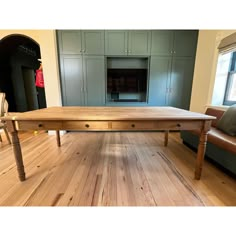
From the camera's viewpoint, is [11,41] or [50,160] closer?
[50,160]

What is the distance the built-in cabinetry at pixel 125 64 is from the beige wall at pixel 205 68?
0.43 feet

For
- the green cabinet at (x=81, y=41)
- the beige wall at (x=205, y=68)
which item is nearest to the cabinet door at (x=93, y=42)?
the green cabinet at (x=81, y=41)

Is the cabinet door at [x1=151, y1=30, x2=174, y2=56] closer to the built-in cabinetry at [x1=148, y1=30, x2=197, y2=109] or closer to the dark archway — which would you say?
the built-in cabinetry at [x1=148, y1=30, x2=197, y2=109]

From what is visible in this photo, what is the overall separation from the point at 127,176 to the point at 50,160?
1199 mm

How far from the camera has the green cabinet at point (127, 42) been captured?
2.99 metres

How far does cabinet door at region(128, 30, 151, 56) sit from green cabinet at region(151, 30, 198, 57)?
113 mm

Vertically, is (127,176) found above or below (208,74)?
below
